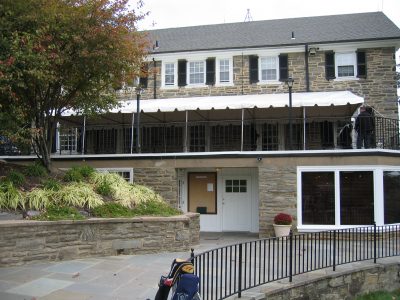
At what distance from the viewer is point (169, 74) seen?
19344mm

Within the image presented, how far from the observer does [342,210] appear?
1326cm

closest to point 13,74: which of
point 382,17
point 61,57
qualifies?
point 61,57

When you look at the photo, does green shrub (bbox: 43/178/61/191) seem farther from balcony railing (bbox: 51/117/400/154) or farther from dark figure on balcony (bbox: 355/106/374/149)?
dark figure on balcony (bbox: 355/106/374/149)

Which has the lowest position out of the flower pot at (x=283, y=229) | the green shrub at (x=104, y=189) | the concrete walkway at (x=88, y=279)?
the concrete walkway at (x=88, y=279)

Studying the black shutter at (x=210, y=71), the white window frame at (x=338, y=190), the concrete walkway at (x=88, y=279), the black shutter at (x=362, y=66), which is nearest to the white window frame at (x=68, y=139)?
the black shutter at (x=210, y=71)

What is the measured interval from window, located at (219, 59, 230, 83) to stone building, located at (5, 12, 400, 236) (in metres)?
0.05

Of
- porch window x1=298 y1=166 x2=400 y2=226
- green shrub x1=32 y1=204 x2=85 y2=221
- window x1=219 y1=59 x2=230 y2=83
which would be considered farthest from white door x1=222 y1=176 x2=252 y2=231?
green shrub x1=32 y1=204 x2=85 y2=221

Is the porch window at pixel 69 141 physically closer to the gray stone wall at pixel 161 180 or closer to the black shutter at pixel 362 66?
the gray stone wall at pixel 161 180

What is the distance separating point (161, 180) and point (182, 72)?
6610 mm

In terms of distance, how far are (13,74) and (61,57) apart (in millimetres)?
1249

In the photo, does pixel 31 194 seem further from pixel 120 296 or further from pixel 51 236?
pixel 120 296

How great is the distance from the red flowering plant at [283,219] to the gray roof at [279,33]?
8186 millimetres

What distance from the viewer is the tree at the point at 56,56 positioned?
9352 millimetres

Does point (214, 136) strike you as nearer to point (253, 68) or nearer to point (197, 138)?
point (197, 138)
